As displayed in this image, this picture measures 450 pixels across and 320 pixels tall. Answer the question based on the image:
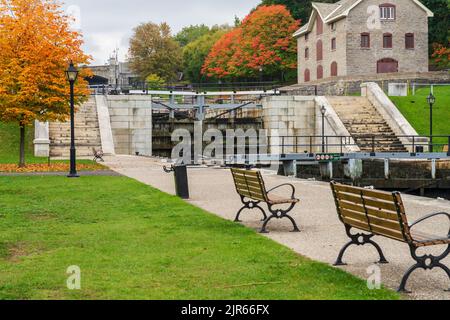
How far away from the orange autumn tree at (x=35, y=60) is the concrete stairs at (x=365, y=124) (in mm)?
16326

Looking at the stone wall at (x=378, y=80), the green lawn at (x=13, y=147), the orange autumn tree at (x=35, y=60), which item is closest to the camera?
the orange autumn tree at (x=35, y=60)

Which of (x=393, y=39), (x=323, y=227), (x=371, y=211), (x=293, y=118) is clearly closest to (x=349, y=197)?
(x=371, y=211)

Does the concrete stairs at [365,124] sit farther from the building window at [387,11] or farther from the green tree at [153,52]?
the green tree at [153,52]

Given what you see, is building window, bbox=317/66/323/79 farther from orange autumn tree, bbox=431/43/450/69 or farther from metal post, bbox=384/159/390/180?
metal post, bbox=384/159/390/180

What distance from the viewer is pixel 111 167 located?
27.5 metres

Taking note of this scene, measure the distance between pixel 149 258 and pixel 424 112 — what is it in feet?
114

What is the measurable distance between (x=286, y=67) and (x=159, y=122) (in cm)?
3040

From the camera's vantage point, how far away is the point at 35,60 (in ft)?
84.3

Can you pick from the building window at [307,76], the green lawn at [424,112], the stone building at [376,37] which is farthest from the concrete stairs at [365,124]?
the building window at [307,76]

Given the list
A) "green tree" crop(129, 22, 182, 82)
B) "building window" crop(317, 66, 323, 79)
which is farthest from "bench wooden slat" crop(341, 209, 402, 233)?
"green tree" crop(129, 22, 182, 82)

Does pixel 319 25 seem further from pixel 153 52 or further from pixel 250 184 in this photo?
pixel 250 184

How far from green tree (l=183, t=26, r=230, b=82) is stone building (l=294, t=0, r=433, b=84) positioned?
39.7 metres

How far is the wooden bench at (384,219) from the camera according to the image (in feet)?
22.8
